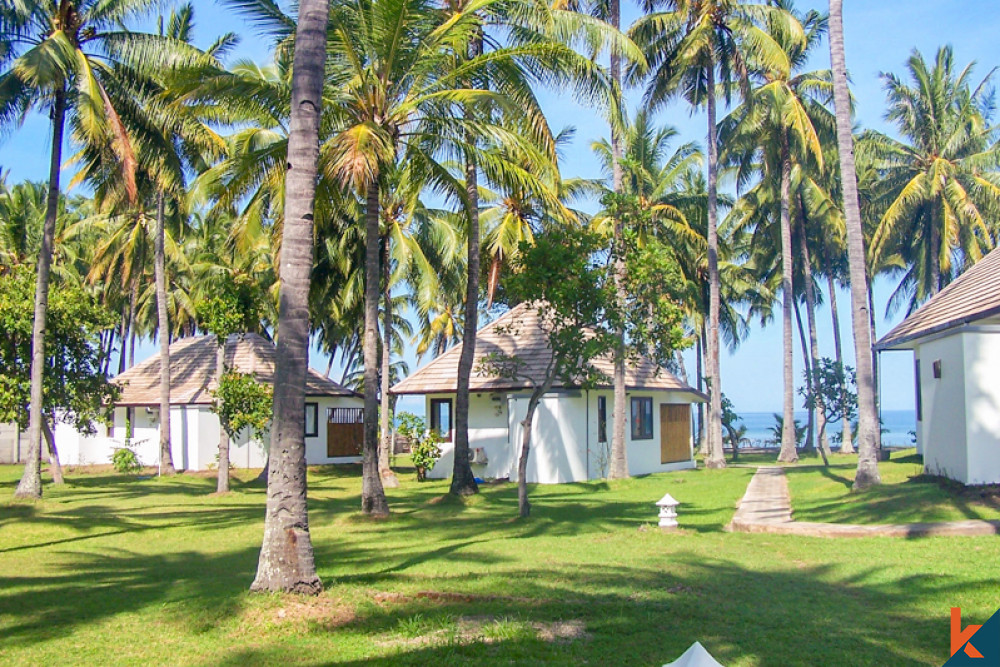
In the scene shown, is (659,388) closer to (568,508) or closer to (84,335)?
(568,508)

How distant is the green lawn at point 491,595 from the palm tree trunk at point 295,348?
1.26 ft

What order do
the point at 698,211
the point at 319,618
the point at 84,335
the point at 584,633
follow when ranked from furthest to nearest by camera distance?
the point at 698,211
the point at 84,335
the point at 319,618
the point at 584,633

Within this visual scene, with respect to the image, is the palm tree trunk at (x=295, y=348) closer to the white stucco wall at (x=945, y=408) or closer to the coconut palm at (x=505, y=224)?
the white stucco wall at (x=945, y=408)

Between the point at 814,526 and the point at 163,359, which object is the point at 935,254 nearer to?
the point at 814,526

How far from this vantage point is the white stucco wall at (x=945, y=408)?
52.9ft

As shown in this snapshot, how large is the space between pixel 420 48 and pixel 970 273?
1491 cm

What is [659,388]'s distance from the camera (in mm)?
27484

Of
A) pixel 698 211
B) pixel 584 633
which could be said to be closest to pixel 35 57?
pixel 584 633

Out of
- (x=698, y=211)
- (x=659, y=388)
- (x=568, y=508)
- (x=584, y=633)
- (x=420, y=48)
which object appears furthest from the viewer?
(x=698, y=211)

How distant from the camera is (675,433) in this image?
3023 cm

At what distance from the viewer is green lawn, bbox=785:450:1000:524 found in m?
13.8

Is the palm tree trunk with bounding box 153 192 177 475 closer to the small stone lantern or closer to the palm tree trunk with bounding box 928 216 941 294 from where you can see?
the small stone lantern

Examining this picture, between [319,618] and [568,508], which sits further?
[568,508]

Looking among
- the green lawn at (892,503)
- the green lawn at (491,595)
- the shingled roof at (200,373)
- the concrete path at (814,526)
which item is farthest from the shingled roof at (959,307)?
the shingled roof at (200,373)
